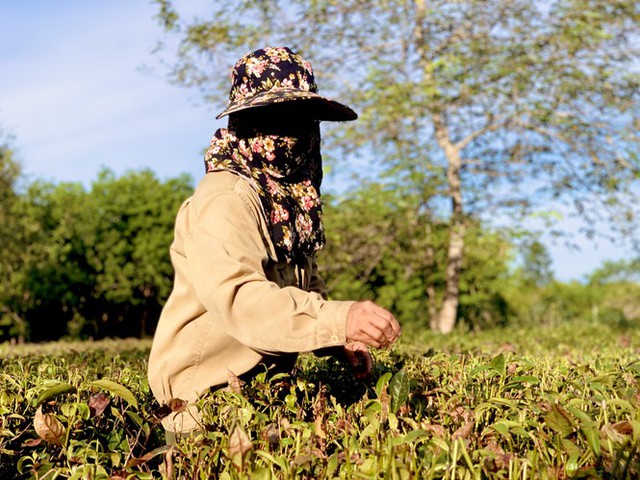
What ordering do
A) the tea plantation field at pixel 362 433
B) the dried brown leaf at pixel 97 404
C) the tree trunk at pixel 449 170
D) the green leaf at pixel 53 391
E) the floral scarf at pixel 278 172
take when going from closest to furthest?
the tea plantation field at pixel 362 433 < the green leaf at pixel 53 391 < the dried brown leaf at pixel 97 404 < the floral scarf at pixel 278 172 < the tree trunk at pixel 449 170

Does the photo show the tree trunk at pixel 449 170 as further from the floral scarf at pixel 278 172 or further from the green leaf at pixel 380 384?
the green leaf at pixel 380 384

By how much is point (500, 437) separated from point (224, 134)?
151cm

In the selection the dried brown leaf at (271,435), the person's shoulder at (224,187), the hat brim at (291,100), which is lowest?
the dried brown leaf at (271,435)

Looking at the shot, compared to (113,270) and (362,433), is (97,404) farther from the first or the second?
(113,270)

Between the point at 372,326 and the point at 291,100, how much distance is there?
1.02 meters

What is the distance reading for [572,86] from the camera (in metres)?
11.9

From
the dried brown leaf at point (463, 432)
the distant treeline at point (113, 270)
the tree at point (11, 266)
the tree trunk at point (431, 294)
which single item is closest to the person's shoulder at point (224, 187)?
the dried brown leaf at point (463, 432)

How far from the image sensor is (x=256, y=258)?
7.55 feet

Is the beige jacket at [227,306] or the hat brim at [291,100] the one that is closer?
the beige jacket at [227,306]

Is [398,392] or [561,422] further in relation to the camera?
[398,392]

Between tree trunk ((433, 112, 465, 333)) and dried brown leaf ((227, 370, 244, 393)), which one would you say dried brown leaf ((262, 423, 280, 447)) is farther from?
tree trunk ((433, 112, 465, 333))

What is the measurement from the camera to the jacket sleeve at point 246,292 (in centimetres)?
206

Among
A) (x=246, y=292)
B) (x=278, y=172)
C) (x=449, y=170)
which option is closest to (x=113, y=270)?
(x=449, y=170)

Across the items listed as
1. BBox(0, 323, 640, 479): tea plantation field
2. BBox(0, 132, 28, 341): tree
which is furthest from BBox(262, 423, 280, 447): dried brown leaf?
BBox(0, 132, 28, 341): tree
